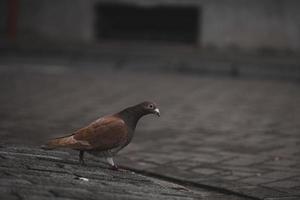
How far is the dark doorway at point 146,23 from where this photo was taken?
1421cm

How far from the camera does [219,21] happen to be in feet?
45.4

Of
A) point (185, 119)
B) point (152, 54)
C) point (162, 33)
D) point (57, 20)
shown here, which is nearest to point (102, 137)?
point (185, 119)

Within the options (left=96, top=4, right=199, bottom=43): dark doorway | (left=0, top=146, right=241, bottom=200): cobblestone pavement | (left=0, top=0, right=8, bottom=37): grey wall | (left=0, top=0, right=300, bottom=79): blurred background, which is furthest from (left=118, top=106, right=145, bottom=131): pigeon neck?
(left=0, top=0, right=8, bottom=37): grey wall

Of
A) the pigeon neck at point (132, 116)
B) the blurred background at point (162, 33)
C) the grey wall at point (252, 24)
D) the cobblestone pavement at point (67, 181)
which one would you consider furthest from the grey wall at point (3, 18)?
the pigeon neck at point (132, 116)

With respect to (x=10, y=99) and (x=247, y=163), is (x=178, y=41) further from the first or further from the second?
(x=247, y=163)

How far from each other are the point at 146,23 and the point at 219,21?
1.43 metres

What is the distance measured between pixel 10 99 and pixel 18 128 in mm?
2107

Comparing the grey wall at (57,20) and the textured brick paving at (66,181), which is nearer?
the textured brick paving at (66,181)

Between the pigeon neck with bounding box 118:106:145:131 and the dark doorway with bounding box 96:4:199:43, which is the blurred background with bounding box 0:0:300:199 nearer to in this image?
the dark doorway with bounding box 96:4:199:43

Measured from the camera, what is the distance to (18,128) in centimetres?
765

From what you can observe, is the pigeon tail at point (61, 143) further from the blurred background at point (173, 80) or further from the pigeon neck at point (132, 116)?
the blurred background at point (173, 80)

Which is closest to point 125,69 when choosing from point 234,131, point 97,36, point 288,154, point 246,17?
point 97,36

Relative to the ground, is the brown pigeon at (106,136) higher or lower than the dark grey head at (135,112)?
lower

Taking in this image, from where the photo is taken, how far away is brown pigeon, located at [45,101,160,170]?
5.04 m
